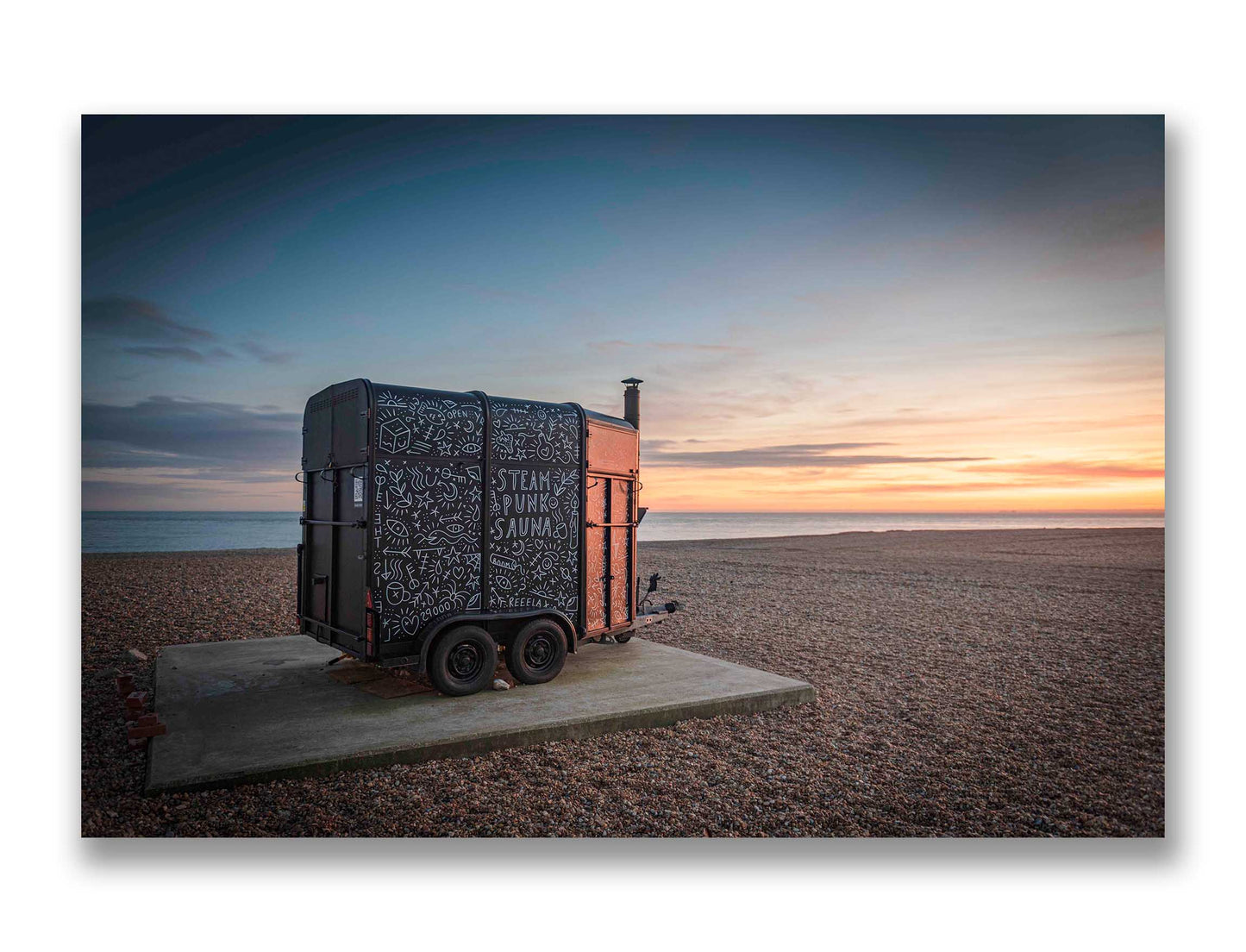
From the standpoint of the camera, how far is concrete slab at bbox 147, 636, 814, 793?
4121mm

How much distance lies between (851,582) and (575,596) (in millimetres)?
10416

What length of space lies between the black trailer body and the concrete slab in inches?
16.3

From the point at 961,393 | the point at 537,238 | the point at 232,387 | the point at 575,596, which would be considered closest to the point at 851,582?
the point at 961,393

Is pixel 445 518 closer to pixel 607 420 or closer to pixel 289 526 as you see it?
pixel 607 420

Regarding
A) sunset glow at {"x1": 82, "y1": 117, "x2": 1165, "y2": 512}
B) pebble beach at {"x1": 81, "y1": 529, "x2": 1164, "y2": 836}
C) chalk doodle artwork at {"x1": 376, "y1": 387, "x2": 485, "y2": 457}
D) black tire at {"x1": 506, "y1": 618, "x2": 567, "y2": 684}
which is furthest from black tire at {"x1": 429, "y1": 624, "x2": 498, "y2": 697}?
sunset glow at {"x1": 82, "y1": 117, "x2": 1165, "y2": 512}

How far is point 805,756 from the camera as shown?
4703 millimetres

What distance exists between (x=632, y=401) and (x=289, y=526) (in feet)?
111

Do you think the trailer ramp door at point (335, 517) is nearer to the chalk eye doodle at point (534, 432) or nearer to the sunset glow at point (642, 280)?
the sunset glow at point (642, 280)

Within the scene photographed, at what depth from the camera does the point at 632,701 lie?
5.30m

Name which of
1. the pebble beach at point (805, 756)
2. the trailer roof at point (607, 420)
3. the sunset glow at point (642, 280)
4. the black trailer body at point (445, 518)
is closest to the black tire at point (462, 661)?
the black trailer body at point (445, 518)

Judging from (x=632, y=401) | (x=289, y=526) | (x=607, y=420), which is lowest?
(x=289, y=526)

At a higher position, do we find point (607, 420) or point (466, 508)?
point (607, 420)

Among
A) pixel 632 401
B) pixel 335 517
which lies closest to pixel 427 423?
pixel 335 517

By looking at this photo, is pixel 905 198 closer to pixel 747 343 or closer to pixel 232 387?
pixel 747 343
